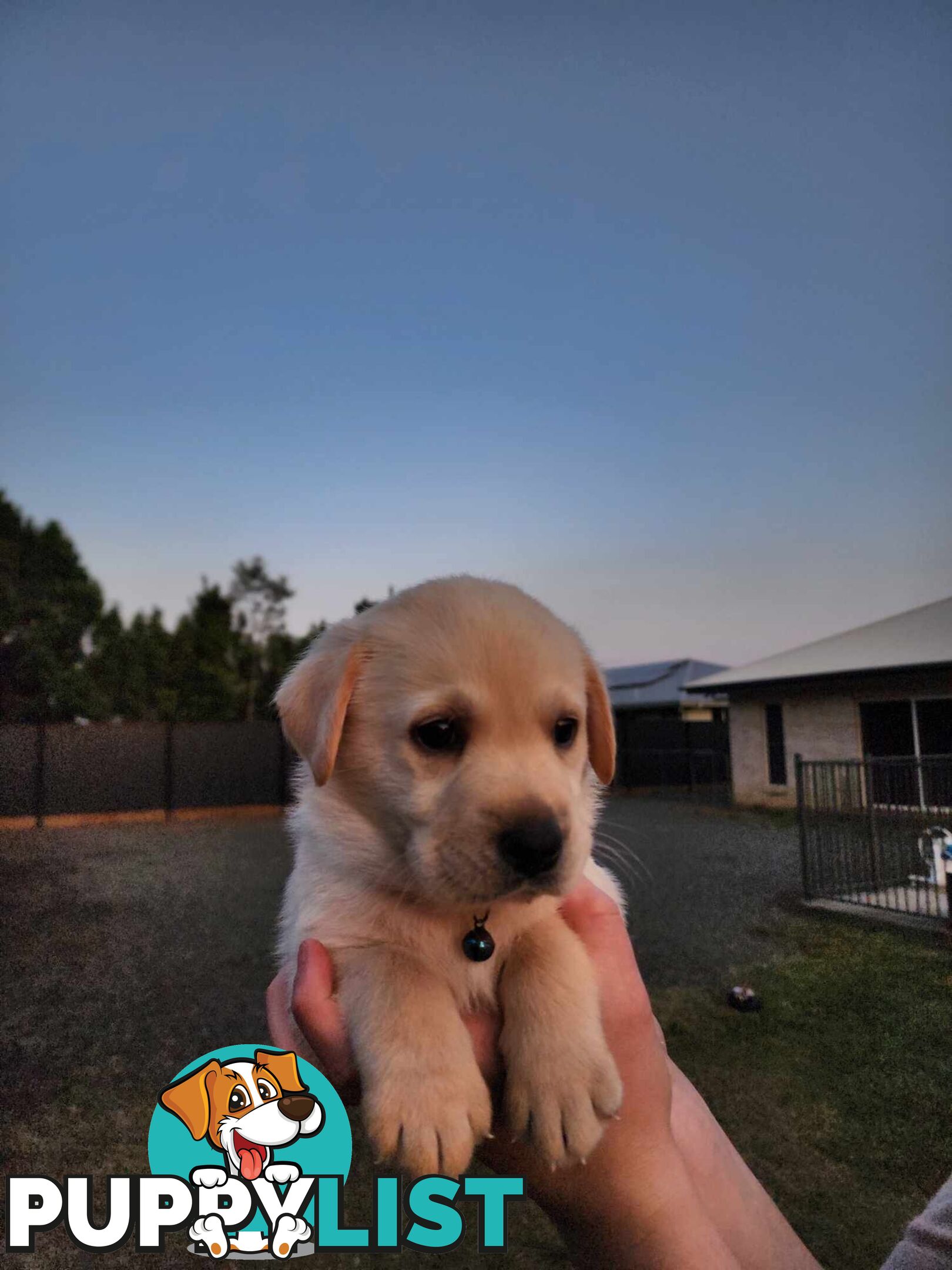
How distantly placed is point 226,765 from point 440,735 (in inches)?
516

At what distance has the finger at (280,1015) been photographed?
1420 millimetres

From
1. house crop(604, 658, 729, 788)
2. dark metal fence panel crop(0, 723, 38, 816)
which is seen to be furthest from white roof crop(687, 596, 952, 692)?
dark metal fence panel crop(0, 723, 38, 816)

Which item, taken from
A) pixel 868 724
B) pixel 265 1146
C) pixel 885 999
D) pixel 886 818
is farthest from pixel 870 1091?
pixel 868 724

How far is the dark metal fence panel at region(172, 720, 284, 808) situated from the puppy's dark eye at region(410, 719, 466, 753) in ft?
40.8

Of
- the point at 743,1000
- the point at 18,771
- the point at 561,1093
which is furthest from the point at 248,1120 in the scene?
the point at 18,771

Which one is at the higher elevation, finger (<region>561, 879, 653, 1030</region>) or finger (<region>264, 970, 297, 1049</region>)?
finger (<region>561, 879, 653, 1030</region>)

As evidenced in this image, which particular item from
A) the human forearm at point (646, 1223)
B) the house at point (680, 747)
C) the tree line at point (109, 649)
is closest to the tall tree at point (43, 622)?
the tree line at point (109, 649)

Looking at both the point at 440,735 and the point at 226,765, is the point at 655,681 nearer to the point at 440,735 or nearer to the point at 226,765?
the point at 226,765

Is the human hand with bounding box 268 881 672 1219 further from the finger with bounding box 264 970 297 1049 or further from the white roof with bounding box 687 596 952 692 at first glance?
the white roof with bounding box 687 596 952 692

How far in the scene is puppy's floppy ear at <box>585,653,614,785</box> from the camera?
1.52 m

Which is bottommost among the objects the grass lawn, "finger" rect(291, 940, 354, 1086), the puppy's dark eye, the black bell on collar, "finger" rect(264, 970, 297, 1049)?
the grass lawn

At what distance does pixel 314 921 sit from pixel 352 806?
0.21 m

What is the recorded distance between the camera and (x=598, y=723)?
1538mm

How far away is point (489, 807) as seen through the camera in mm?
1138
